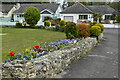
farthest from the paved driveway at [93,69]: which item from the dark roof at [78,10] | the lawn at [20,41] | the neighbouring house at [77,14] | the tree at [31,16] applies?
the dark roof at [78,10]

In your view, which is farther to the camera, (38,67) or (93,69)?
(93,69)

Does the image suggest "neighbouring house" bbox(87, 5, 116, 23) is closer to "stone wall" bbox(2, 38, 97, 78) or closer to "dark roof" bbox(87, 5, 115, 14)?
"dark roof" bbox(87, 5, 115, 14)

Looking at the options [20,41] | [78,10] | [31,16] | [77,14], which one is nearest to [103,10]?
[78,10]

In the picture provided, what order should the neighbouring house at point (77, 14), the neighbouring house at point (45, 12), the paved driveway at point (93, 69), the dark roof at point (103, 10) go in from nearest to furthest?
the paved driveway at point (93, 69) < the neighbouring house at point (77, 14) < the neighbouring house at point (45, 12) < the dark roof at point (103, 10)

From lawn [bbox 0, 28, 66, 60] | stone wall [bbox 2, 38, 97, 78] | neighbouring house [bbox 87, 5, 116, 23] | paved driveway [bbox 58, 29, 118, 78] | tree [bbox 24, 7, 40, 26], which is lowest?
paved driveway [bbox 58, 29, 118, 78]

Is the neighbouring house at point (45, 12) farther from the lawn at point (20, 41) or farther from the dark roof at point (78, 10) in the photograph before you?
the lawn at point (20, 41)

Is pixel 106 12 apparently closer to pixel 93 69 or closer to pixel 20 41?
pixel 20 41

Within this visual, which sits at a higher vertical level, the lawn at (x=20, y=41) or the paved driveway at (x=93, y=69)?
the lawn at (x=20, y=41)

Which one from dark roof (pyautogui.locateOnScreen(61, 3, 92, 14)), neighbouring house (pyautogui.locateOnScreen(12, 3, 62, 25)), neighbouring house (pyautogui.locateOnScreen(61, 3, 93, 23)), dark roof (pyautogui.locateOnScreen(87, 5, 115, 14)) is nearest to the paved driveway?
neighbouring house (pyautogui.locateOnScreen(61, 3, 93, 23))

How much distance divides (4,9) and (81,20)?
88.2 feet

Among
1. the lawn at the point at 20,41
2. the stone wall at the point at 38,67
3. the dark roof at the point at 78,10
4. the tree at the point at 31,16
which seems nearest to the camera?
the stone wall at the point at 38,67

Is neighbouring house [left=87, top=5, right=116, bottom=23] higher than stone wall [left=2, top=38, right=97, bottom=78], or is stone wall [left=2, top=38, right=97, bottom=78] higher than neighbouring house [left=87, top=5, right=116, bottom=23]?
neighbouring house [left=87, top=5, right=116, bottom=23]

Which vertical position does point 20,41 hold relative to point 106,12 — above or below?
below

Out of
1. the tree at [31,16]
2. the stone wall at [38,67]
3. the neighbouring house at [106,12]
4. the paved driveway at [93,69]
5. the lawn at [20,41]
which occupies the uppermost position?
the neighbouring house at [106,12]
